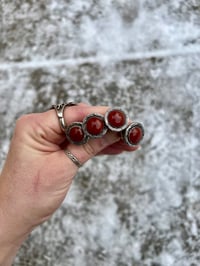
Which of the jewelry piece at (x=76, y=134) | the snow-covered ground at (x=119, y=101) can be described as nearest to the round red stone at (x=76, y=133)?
the jewelry piece at (x=76, y=134)

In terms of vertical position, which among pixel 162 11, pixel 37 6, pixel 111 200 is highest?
pixel 37 6

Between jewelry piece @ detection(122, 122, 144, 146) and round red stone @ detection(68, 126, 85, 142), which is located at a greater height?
round red stone @ detection(68, 126, 85, 142)

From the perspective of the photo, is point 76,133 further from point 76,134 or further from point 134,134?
point 134,134

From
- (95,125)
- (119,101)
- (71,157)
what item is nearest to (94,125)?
(95,125)

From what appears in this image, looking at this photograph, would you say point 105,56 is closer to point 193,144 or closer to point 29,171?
point 193,144

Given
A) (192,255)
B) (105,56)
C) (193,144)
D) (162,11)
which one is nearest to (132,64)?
(105,56)

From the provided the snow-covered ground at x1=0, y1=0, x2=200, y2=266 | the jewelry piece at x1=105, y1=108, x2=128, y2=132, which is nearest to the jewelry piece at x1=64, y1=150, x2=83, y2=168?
the jewelry piece at x1=105, y1=108, x2=128, y2=132

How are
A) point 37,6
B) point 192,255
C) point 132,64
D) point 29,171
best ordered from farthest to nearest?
point 37,6 < point 132,64 < point 192,255 < point 29,171

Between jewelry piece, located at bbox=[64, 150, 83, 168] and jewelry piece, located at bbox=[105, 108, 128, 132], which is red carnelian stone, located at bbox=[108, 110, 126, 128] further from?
jewelry piece, located at bbox=[64, 150, 83, 168]
